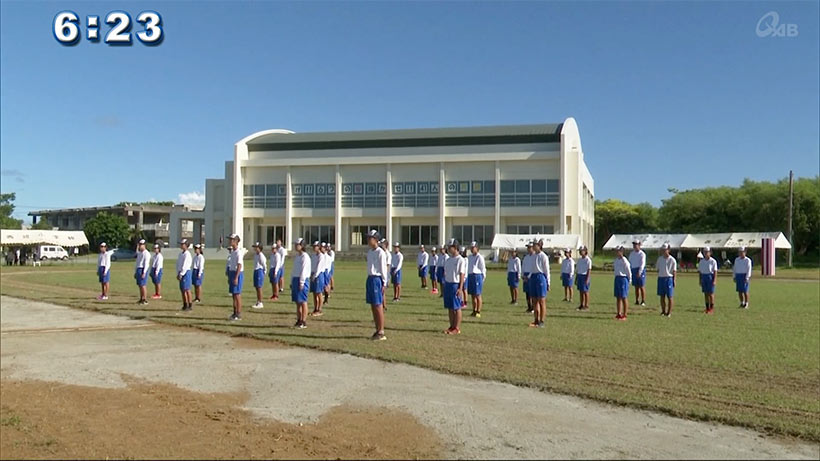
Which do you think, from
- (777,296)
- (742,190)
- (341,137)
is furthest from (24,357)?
(742,190)

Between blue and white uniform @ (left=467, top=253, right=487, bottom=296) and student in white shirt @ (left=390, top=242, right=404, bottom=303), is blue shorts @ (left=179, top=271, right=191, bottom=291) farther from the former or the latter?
blue and white uniform @ (left=467, top=253, right=487, bottom=296)

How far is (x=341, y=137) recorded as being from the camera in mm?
69312

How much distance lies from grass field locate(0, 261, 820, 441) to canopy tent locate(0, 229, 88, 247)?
43.0 m

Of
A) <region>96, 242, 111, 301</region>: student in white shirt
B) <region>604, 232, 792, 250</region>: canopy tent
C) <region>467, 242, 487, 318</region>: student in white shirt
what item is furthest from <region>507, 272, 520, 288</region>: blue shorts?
<region>604, 232, 792, 250</region>: canopy tent

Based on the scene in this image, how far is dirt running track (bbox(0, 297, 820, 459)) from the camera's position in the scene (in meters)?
6.11

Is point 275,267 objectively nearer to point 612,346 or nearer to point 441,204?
point 612,346

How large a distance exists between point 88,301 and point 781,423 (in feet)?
64.1

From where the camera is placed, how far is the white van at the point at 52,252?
6562cm

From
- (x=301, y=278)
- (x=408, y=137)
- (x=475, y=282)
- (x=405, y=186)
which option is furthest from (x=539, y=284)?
(x=408, y=137)

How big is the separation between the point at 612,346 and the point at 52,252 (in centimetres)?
6726

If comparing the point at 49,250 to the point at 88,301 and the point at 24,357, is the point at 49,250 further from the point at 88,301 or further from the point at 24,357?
the point at 24,357

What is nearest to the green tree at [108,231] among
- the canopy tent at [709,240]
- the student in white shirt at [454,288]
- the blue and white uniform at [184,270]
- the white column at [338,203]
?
the white column at [338,203]

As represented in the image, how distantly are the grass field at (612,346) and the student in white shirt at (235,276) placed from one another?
0.39m

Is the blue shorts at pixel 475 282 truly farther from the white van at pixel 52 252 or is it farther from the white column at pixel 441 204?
the white van at pixel 52 252
